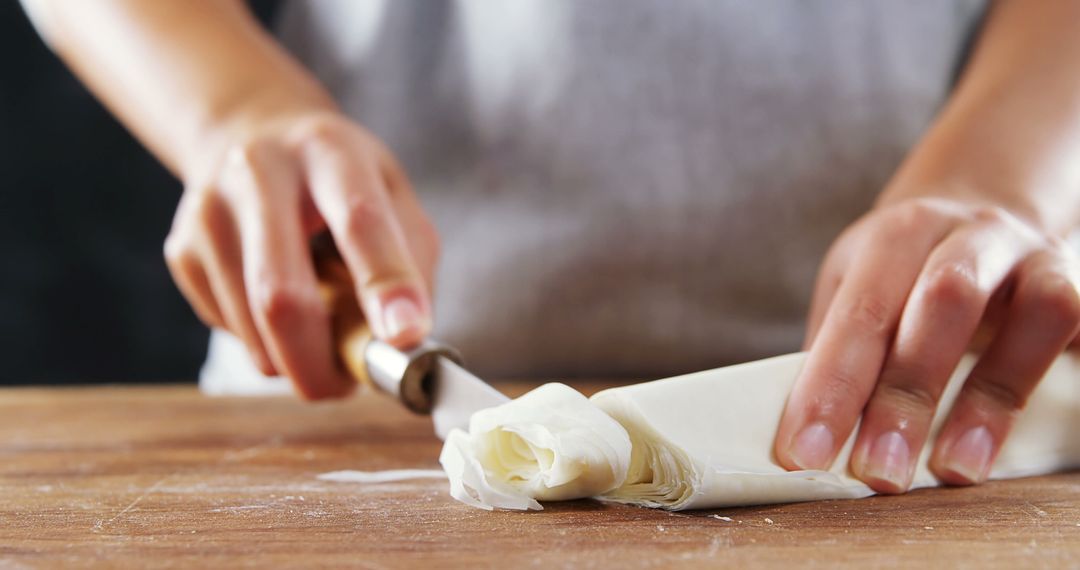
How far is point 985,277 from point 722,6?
0.72 meters

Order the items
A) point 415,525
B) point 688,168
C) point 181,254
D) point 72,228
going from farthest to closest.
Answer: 1. point 72,228
2. point 688,168
3. point 181,254
4. point 415,525

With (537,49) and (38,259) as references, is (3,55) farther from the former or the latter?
(537,49)

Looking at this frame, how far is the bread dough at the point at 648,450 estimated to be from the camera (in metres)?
0.65

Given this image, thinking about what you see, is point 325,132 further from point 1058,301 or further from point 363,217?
point 1058,301

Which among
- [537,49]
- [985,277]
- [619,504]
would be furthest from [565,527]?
[537,49]

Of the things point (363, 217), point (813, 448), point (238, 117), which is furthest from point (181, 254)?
point (813, 448)

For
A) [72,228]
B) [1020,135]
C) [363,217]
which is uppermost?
[1020,135]

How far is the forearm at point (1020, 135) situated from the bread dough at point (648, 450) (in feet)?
1.24

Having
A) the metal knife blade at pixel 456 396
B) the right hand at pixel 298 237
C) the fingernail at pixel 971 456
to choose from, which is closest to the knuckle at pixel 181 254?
the right hand at pixel 298 237

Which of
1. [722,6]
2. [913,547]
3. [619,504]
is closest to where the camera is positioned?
[913,547]

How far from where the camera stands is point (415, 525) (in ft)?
2.06

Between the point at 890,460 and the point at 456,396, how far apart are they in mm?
405

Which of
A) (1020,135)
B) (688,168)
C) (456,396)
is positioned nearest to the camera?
(456,396)

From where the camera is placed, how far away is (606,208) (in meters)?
1.37
